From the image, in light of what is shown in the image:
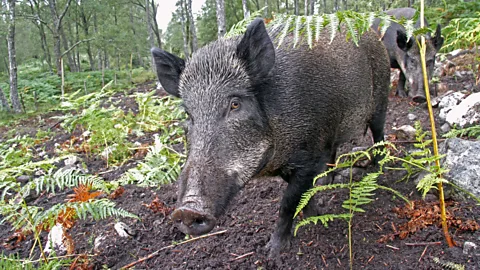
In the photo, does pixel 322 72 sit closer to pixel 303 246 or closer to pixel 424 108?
pixel 303 246

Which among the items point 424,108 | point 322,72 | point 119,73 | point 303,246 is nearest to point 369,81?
point 322,72

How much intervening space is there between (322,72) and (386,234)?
131 centimetres

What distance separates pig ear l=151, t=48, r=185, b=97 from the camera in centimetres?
270

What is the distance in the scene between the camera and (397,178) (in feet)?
11.5

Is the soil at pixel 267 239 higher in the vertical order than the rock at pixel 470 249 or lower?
lower

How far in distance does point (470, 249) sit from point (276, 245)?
49.1 inches

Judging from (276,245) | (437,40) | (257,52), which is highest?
(437,40)

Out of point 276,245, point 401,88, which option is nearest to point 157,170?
point 276,245

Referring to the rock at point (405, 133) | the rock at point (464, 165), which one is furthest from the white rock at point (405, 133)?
the rock at point (464, 165)

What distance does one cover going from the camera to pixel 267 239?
295 centimetres

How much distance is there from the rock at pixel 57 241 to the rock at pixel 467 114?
4.36 m

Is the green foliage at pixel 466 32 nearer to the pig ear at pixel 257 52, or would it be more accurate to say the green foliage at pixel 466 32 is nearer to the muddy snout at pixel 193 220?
the pig ear at pixel 257 52

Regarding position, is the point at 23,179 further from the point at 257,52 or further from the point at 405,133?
the point at 405,133

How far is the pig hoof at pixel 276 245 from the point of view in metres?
2.74
